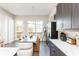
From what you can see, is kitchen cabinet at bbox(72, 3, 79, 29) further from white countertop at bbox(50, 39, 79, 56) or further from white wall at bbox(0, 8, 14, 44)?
white wall at bbox(0, 8, 14, 44)

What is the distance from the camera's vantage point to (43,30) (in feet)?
35.5

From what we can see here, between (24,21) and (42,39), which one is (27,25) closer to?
(24,21)

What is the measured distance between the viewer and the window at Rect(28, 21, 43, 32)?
10998 millimetres

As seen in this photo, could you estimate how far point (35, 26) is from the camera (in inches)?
438

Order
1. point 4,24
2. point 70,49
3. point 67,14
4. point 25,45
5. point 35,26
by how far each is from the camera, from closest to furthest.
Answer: point 70,49, point 67,14, point 25,45, point 4,24, point 35,26

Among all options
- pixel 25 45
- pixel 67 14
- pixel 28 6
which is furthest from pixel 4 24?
pixel 67 14

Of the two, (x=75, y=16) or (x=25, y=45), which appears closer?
(x=75, y=16)

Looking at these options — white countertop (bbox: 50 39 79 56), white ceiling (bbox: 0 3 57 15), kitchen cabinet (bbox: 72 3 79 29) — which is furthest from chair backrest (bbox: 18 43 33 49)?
kitchen cabinet (bbox: 72 3 79 29)

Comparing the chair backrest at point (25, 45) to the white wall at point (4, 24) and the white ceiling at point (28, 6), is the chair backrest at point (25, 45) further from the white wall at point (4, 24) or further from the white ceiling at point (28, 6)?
the white wall at point (4, 24)

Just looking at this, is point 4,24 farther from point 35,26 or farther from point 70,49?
point 70,49

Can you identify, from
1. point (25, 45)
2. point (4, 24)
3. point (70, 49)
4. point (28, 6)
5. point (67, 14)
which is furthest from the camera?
point (4, 24)

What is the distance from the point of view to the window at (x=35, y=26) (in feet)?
36.1

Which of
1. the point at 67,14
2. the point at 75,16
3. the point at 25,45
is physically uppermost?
the point at 67,14

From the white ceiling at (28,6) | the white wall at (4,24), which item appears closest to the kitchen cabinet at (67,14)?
the white ceiling at (28,6)
